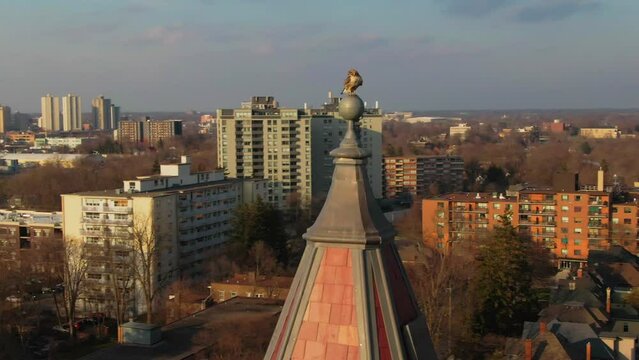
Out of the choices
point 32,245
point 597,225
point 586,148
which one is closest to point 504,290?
point 597,225

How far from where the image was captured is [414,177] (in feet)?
237

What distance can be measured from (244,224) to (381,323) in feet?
108

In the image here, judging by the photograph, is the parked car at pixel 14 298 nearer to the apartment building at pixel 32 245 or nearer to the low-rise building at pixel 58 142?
the apartment building at pixel 32 245

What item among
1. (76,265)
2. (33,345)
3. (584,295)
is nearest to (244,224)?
(76,265)

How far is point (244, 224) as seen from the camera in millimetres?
36938

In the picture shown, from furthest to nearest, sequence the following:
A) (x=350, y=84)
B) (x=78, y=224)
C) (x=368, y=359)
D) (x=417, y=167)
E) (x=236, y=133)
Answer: (x=417, y=167)
(x=236, y=133)
(x=78, y=224)
(x=350, y=84)
(x=368, y=359)

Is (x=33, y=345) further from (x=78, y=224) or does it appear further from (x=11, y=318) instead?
(x=78, y=224)

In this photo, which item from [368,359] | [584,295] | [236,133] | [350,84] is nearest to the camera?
[368,359]

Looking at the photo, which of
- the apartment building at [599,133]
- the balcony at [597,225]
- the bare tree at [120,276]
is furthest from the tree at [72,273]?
the apartment building at [599,133]

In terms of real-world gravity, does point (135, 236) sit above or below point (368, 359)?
below

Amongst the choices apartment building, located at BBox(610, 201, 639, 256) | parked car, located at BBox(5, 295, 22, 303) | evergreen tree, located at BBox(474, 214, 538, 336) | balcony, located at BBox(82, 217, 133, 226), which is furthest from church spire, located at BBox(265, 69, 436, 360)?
apartment building, located at BBox(610, 201, 639, 256)

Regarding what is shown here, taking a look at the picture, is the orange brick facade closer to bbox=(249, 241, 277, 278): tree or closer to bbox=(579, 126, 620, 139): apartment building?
bbox=(249, 241, 277, 278): tree

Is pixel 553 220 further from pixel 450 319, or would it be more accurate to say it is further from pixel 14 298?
pixel 14 298

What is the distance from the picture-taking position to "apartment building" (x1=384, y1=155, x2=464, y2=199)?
71.3 meters
